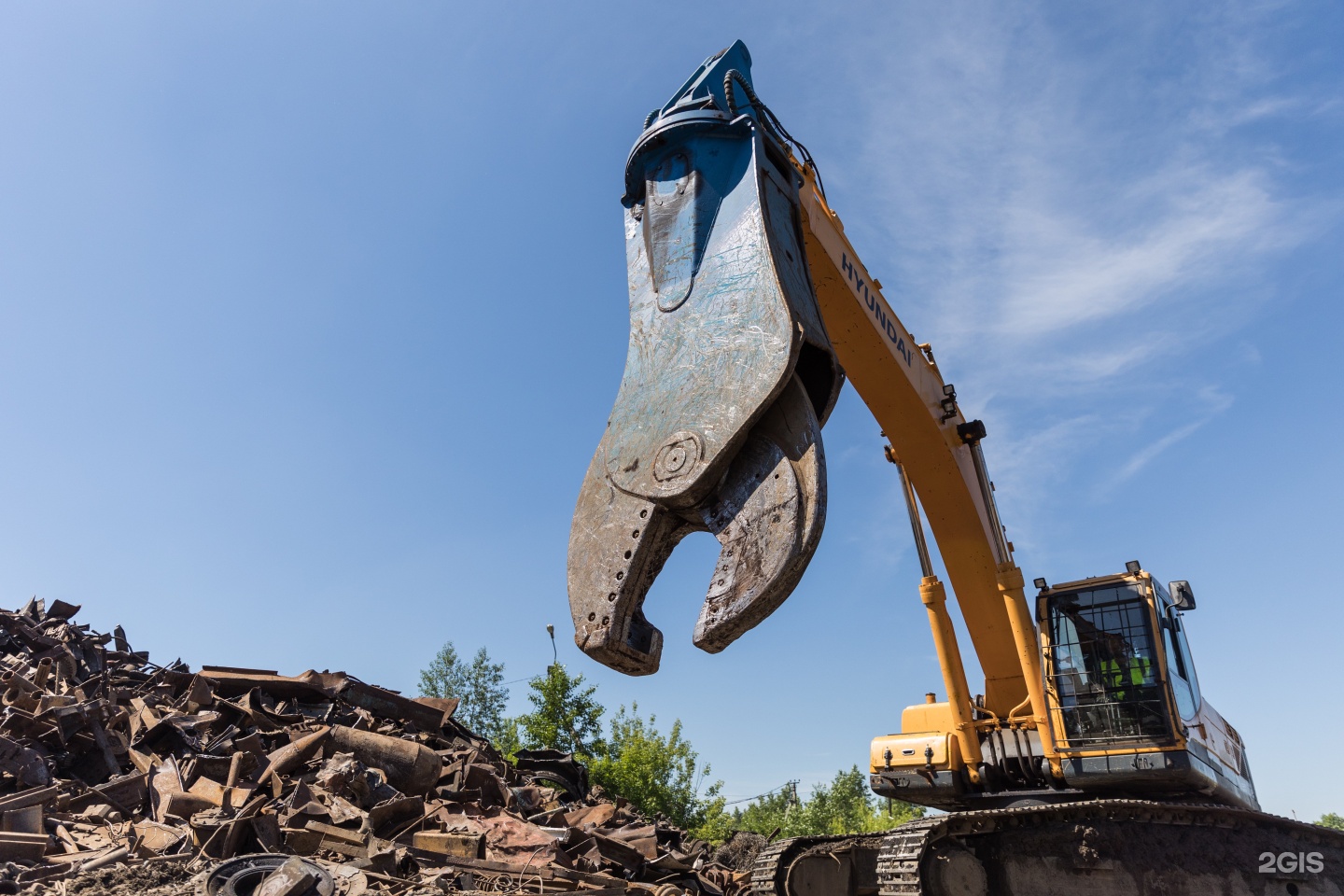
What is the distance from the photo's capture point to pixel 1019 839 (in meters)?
6.22

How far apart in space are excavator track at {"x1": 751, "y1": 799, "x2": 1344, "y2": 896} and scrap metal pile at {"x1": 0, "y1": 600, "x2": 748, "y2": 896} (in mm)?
1618

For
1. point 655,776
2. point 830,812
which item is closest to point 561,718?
point 655,776

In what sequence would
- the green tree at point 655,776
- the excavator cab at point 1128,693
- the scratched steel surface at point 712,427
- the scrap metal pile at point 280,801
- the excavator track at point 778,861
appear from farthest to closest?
the green tree at point 655,776
the excavator cab at point 1128,693
the excavator track at point 778,861
the scrap metal pile at point 280,801
the scratched steel surface at point 712,427

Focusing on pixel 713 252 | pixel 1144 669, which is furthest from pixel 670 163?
pixel 1144 669

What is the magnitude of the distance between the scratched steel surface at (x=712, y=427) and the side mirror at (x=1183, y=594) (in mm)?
4860

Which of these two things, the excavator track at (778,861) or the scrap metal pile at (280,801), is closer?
the scrap metal pile at (280,801)

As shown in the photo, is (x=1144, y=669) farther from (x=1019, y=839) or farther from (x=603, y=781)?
(x=603, y=781)

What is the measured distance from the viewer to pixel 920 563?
806 cm

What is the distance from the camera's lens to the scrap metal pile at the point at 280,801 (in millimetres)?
5699

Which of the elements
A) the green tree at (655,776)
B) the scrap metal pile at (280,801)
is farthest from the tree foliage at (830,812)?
the scrap metal pile at (280,801)

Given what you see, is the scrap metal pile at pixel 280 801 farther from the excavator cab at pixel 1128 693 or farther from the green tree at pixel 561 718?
the green tree at pixel 561 718

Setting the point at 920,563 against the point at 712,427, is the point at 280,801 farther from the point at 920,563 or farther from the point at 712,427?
the point at 920,563

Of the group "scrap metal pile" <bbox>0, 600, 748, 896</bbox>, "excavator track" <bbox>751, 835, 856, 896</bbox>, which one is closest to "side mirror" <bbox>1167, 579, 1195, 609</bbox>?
A: "excavator track" <bbox>751, 835, 856, 896</bbox>

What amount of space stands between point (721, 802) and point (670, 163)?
2618cm
